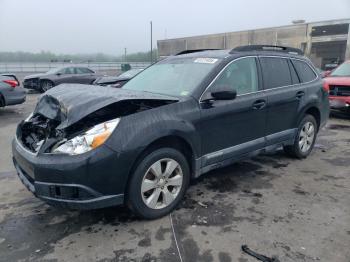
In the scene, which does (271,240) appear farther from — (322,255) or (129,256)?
(129,256)

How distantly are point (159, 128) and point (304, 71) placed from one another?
3257 mm

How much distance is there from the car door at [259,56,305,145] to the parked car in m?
0.02

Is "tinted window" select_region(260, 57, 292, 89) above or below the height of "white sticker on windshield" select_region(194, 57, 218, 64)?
below

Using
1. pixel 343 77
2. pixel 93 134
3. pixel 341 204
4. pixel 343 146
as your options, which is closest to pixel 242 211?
pixel 341 204

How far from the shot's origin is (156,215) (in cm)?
329

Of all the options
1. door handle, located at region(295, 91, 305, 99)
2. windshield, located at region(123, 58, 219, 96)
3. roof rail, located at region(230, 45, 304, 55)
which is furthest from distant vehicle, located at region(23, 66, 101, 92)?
door handle, located at region(295, 91, 305, 99)

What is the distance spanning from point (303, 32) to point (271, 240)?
44207 mm

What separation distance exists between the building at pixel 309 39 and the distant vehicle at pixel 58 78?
28243 mm

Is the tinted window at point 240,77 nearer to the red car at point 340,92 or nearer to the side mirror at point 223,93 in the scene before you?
the side mirror at point 223,93

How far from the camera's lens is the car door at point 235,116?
365 centimetres

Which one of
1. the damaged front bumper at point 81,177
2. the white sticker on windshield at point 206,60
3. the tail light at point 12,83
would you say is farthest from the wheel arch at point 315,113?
the tail light at point 12,83

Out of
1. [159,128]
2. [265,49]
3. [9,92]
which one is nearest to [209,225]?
[159,128]

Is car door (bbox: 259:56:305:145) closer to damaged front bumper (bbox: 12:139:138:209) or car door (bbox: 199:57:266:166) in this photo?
car door (bbox: 199:57:266:166)

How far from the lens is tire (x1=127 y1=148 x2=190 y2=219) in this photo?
3.05 metres
